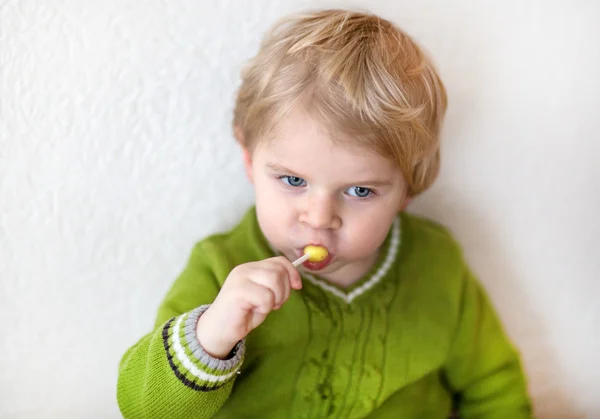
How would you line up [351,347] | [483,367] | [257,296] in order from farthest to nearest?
[483,367] → [351,347] → [257,296]

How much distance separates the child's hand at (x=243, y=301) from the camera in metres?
0.65

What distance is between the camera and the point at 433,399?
88 cm

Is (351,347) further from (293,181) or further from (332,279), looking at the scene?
(293,181)

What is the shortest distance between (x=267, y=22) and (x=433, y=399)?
561 millimetres

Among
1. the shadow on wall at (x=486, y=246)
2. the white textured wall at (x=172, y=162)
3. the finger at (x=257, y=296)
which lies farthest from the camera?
the shadow on wall at (x=486, y=246)

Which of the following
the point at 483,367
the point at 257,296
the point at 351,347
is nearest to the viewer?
the point at 257,296

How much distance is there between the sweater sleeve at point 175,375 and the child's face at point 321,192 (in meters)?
0.14

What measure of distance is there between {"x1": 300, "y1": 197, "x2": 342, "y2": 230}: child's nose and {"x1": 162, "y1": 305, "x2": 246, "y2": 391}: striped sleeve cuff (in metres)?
0.16

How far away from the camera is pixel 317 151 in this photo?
671 mm

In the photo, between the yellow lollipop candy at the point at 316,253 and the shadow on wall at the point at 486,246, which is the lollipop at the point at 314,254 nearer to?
the yellow lollipop candy at the point at 316,253

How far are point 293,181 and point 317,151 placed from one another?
0.06 meters

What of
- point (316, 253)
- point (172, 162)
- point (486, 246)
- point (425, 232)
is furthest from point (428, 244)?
point (172, 162)

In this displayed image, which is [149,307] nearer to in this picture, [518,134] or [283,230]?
[283,230]

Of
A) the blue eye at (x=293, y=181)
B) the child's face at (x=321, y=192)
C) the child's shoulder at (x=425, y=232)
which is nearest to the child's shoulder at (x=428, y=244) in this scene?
the child's shoulder at (x=425, y=232)
